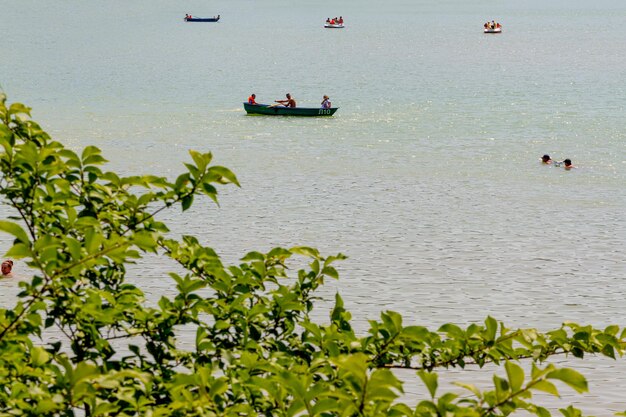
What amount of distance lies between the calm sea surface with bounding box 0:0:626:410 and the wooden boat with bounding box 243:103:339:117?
92cm

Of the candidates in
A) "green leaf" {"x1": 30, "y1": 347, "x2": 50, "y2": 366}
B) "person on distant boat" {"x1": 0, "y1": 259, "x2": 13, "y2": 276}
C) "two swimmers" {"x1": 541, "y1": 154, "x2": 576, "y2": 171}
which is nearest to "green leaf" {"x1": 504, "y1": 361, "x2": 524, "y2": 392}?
"green leaf" {"x1": 30, "y1": 347, "x2": 50, "y2": 366}

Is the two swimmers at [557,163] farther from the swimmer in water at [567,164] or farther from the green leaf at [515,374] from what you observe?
the green leaf at [515,374]

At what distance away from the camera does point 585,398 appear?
2062 cm

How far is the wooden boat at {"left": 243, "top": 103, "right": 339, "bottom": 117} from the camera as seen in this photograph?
6844 cm

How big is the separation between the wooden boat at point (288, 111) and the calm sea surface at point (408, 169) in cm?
92

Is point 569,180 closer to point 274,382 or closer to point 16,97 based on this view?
point 274,382

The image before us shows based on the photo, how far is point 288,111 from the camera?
226ft

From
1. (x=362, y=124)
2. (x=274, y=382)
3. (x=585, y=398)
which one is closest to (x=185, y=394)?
(x=274, y=382)

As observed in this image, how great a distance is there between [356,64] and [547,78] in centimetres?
2807

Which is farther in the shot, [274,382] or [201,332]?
[201,332]

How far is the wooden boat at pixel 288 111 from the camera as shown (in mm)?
68438

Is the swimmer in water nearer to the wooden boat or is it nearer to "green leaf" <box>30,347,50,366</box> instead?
the wooden boat

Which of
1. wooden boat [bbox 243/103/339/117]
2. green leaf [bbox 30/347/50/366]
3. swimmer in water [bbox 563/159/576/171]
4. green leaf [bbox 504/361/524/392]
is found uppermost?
wooden boat [bbox 243/103/339/117]

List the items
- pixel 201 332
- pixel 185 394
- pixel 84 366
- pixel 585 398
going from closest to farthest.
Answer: pixel 84 366
pixel 185 394
pixel 201 332
pixel 585 398
